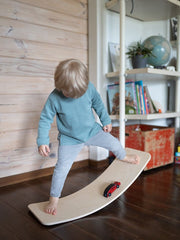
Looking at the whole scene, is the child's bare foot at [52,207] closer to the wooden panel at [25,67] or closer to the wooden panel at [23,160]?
the wooden panel at [23,160]

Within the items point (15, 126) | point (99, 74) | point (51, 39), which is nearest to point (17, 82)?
point (15, 126)

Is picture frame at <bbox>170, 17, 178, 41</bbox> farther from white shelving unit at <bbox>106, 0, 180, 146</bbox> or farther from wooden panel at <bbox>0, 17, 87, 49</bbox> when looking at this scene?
wooden panel at <bbox>0, 17, 87, 49</bbox>

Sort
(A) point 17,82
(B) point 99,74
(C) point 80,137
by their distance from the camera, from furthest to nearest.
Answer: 1. (B) point 99,74
2. (A) point 17,82
3. (C) point 80,137

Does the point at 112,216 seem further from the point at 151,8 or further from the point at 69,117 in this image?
the point at 151,8

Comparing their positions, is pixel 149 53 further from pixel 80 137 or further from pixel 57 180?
pixel 57 180

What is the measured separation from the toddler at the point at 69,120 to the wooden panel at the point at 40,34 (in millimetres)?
580

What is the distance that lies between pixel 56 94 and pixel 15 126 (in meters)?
0.52

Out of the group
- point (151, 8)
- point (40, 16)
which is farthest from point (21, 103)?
point (151, 8)

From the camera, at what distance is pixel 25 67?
4.59 ft

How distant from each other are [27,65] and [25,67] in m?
0.02

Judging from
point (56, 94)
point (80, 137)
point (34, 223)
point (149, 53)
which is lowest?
point (34, 223)

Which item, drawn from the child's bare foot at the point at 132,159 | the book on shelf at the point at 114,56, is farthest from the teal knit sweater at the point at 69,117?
the book on shelf at the point at 114,56

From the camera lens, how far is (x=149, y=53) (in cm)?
155

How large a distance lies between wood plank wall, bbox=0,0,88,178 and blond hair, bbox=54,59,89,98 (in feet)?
1.91
